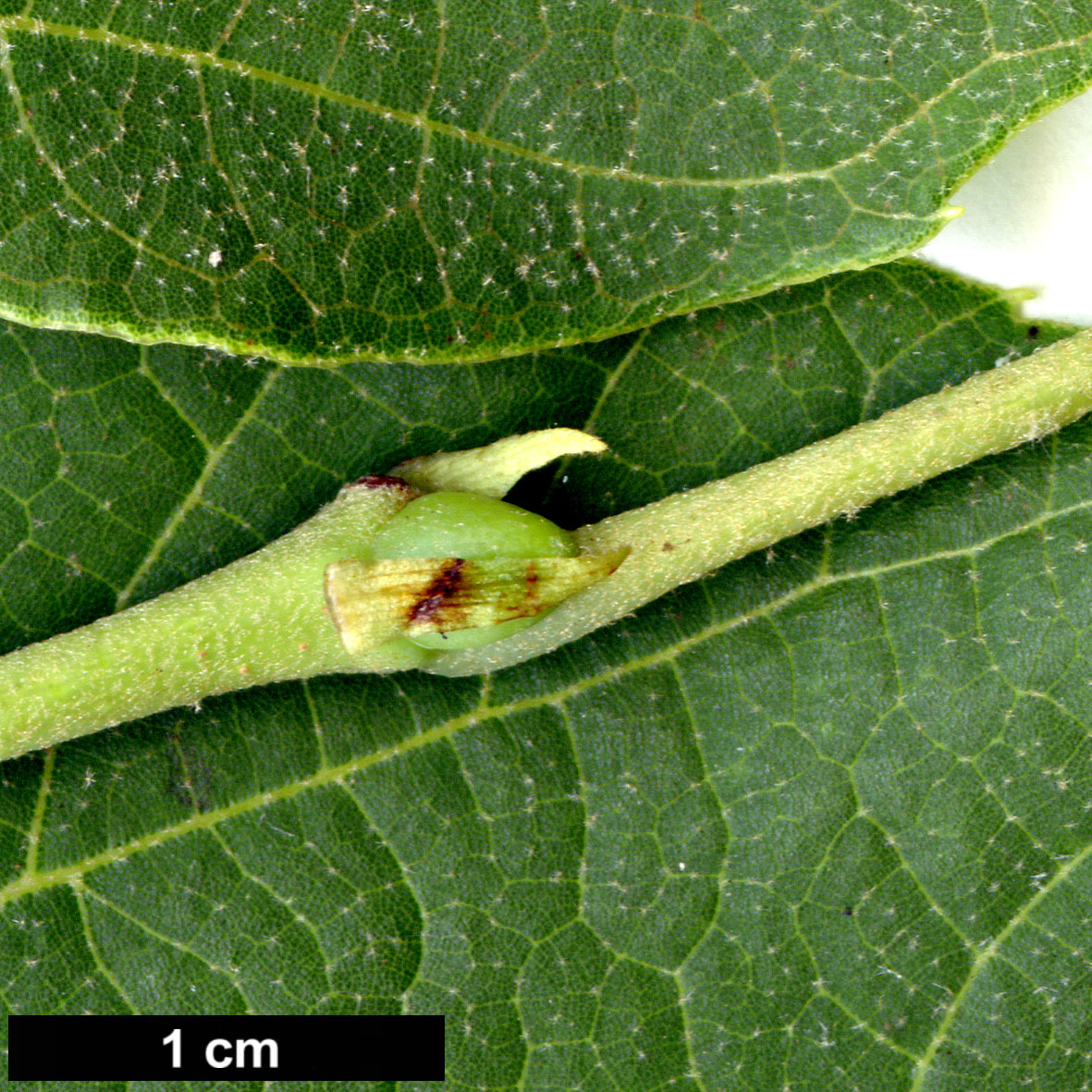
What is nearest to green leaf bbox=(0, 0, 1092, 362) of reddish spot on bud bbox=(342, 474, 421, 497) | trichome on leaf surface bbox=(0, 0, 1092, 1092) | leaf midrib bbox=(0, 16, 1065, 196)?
leaf midrib bbox=(0, 16, 1065, 196)

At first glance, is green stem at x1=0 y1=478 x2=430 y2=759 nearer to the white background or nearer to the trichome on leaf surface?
the trichome on leaf surface

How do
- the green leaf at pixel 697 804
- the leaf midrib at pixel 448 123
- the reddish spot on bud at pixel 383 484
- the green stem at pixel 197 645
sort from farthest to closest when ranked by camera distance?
the green leaf at pixel 697 804 → the reddish spot on bud at pixel 383 484 → the green stem at pixel 197 645 → the leaf midrib at pixel 448 123

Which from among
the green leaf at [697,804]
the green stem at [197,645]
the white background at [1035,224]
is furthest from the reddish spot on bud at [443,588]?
the white background at [1035,224]

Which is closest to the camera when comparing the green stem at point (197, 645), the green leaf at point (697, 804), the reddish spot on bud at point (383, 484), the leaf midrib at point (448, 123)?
the leaf midrib at point (448, 123)

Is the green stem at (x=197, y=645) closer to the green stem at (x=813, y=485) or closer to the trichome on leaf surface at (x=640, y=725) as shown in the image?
the trichome on leaf surface at (x=640, y=725)

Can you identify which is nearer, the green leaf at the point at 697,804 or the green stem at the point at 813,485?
the green stem at the point at 813,485

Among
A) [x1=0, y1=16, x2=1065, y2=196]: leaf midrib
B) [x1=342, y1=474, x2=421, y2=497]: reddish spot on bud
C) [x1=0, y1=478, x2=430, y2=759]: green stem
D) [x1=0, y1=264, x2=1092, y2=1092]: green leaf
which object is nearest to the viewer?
[x1=0, y1=16, x2=1065, y2=196]: leaf midrib

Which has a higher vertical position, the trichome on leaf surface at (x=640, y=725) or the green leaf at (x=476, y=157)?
the green leaf at (x=476, y=157)

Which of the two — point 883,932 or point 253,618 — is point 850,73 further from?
point 883,932
